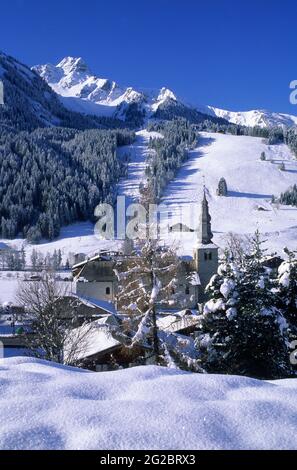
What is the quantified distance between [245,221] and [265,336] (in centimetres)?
10668

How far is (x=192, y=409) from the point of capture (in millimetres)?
5605

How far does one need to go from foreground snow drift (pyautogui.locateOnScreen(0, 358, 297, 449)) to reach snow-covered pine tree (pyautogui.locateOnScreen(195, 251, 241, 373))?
39.0 ft

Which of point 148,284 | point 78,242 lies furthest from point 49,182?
point 148,284

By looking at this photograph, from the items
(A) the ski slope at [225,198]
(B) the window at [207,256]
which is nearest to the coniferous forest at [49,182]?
(A) the ski slope at [225,198]

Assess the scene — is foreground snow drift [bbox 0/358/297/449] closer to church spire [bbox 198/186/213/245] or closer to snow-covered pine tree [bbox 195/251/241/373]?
snow-covered pine tree [bbox 195/251/241/373]

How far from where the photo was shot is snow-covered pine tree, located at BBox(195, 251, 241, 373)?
18.8 metres

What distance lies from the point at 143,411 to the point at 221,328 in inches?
558

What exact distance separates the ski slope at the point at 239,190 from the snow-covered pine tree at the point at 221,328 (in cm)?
A: 7665

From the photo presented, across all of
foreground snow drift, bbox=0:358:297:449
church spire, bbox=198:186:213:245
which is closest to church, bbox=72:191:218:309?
church spire, bbox=198:186:213:245

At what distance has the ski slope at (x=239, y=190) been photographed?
375 feet

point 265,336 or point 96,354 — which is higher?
point 265,336

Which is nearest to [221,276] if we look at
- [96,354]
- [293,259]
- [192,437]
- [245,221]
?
[293,259]

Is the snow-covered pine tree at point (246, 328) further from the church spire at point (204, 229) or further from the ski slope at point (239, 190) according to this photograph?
the ski slope at point (239, 190)
